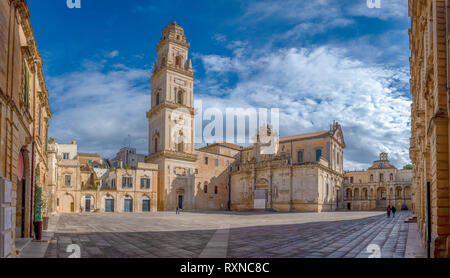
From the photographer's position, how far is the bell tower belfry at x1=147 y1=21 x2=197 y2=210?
45812 mm

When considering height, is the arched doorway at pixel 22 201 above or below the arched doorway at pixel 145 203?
above

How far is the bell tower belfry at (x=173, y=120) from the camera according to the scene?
45.8 meters

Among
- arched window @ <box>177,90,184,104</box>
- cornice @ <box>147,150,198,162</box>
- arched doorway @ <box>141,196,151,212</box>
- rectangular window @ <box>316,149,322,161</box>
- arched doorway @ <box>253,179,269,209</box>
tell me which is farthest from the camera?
rectangular window @ <box>316,149,322,161</box>

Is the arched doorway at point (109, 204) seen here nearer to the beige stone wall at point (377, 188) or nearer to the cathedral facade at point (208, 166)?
the cathedral facade at point (208, 166)

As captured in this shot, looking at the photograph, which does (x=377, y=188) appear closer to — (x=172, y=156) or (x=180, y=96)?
(x=180, y=96)

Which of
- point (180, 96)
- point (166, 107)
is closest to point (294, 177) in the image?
point (180, 96)

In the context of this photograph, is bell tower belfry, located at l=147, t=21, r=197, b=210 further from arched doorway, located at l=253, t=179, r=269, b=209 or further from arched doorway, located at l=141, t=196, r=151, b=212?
arched doorway, located at l=253, t=179, r=269, b=209

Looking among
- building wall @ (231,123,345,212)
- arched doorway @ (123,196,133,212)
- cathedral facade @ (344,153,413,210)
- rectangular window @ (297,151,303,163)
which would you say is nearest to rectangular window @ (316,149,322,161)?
building wall @ (231,123,345,212)

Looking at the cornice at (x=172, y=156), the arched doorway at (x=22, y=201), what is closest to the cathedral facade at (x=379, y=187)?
the cornice at (x=172, y=156)

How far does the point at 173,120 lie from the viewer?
4709cm

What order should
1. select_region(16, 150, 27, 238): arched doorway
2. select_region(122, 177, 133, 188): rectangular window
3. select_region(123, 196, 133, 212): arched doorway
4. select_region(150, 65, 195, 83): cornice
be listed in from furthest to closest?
select_region(150, 65, 195, 83): cornice
select_region(122, 177, 133, 188): rectangular window
select_region(123, 196, 133, 212): arched doorway
select_region(16, 150, 27, 238): arched doorway

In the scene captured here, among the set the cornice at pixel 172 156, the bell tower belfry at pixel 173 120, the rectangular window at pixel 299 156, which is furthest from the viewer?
the rectangular window at pixel 299 156
